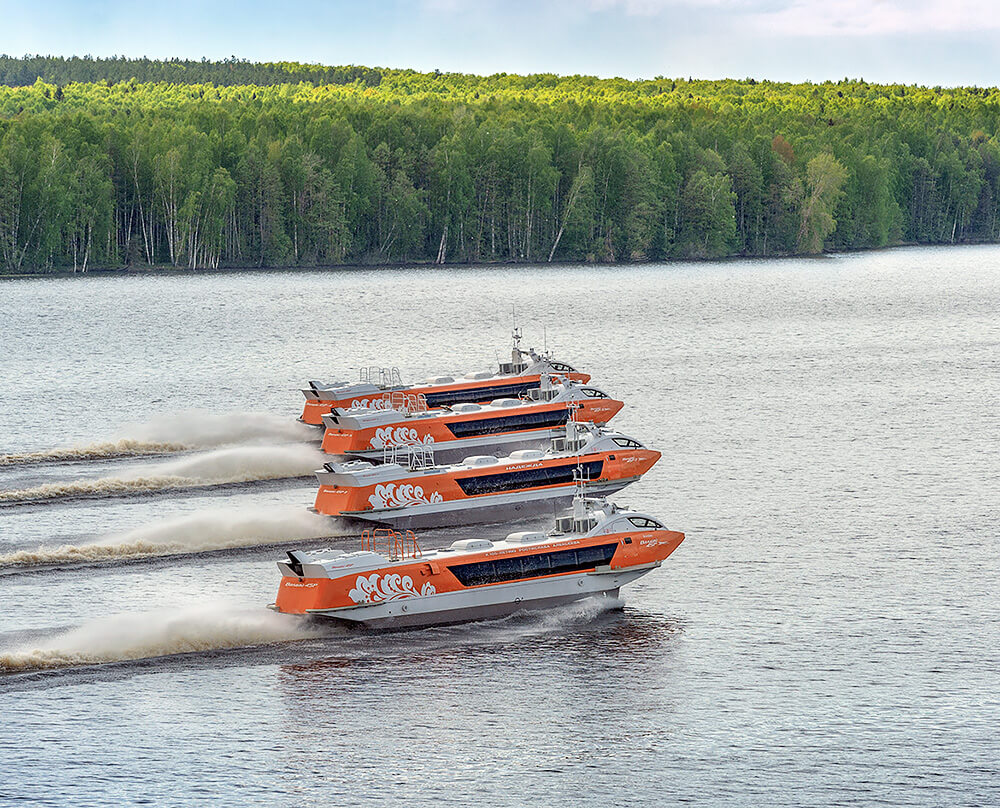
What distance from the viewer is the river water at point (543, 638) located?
42.2 meters

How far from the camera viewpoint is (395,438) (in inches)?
3187

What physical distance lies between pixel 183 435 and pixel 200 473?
37.3 ft

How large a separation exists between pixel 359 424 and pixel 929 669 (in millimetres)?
38982

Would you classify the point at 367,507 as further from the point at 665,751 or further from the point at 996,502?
the point at 996,502

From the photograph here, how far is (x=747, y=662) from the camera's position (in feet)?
165

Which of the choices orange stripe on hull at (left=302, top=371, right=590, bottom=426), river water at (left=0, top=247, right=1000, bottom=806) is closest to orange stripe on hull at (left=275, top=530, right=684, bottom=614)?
river water at (left=0, top=247, right=1000, bottom=806)

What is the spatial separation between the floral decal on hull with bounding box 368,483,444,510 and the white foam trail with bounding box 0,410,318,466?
23973 mm

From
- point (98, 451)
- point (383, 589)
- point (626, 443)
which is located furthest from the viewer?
point (98, 451)

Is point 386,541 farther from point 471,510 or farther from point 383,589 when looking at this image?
point 383,589

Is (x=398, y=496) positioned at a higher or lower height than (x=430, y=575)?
higher

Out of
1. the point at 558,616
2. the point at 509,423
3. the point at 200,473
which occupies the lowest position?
the point at 558,616

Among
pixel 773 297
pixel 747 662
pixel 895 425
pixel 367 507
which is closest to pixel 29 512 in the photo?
pixel 367 507

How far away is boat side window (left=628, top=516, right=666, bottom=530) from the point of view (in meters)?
57.4

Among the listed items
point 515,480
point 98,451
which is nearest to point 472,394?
point 98,451
